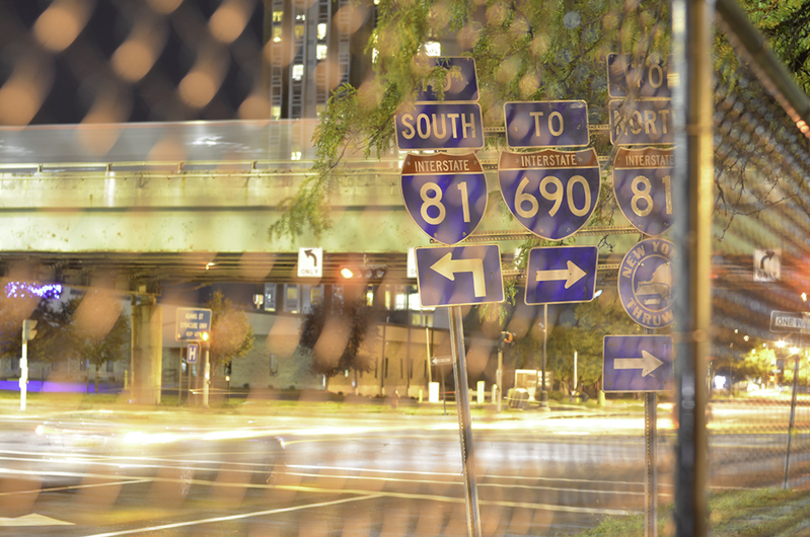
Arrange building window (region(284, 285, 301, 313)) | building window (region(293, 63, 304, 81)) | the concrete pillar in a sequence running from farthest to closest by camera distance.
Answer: building window (region(293, 63, 304, 81)) → building window (region(284, 285, 301, 313)) → the concrete pillar

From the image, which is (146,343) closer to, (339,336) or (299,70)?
(339,336)

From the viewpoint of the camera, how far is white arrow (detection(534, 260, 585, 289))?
19.2 feet

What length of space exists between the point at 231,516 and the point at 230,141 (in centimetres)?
1756

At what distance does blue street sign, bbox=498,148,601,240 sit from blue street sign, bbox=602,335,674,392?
2.97ft

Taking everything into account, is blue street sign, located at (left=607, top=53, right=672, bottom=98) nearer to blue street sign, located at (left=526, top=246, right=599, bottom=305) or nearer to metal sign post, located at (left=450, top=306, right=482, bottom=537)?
blue street sign, located at (left=526, top=246, right=599, bottom=305)

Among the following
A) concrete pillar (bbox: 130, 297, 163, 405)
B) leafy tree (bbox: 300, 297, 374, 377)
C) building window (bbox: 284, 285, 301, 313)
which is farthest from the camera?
building window (bbox: 284, 285, 301, 313)

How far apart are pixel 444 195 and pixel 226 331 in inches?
2062

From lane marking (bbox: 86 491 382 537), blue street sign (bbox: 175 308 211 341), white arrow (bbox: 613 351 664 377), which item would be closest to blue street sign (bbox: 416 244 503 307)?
white arrow (bbox: 613 351 664 377)

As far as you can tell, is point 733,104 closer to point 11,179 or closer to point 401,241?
point 401,241

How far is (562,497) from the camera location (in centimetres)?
1333

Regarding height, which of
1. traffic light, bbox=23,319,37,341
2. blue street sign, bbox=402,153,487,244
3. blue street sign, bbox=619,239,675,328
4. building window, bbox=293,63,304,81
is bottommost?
traffic light, bbox=23,319,37,341

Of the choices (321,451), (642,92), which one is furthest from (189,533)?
(321,451)

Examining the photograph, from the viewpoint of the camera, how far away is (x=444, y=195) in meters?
5.66

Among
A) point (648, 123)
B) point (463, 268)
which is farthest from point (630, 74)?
point (463, 268)
